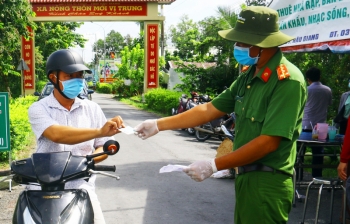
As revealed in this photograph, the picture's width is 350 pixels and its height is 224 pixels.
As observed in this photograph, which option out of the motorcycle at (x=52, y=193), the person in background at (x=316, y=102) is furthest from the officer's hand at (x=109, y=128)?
the person in background at (x=316, y=102)

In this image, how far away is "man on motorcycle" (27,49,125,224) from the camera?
2873 millimetres

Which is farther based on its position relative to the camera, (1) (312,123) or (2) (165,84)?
(2) (165,84)

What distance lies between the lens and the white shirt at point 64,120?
2.98 metres

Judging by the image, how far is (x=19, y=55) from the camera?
2931cm

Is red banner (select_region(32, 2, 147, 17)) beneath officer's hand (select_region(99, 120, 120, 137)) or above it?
above

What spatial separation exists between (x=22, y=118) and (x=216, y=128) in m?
5.19

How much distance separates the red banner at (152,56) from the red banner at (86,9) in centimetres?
156

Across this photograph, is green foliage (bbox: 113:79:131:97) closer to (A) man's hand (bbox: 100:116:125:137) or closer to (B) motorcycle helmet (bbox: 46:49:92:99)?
(B) motorcycle helmet (bbox: 46:49:92:99)

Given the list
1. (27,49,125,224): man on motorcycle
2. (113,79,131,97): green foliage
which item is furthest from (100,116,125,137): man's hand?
(113,79,131,97): green foliage

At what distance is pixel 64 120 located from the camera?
121 inches

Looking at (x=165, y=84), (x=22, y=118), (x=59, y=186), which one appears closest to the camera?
(x=59, y=186)

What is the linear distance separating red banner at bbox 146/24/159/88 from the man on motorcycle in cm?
2610

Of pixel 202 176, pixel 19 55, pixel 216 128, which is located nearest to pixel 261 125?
pixel 202 176

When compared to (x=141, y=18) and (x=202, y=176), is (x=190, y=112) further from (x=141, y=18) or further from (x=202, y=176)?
(x=141, y=18)
